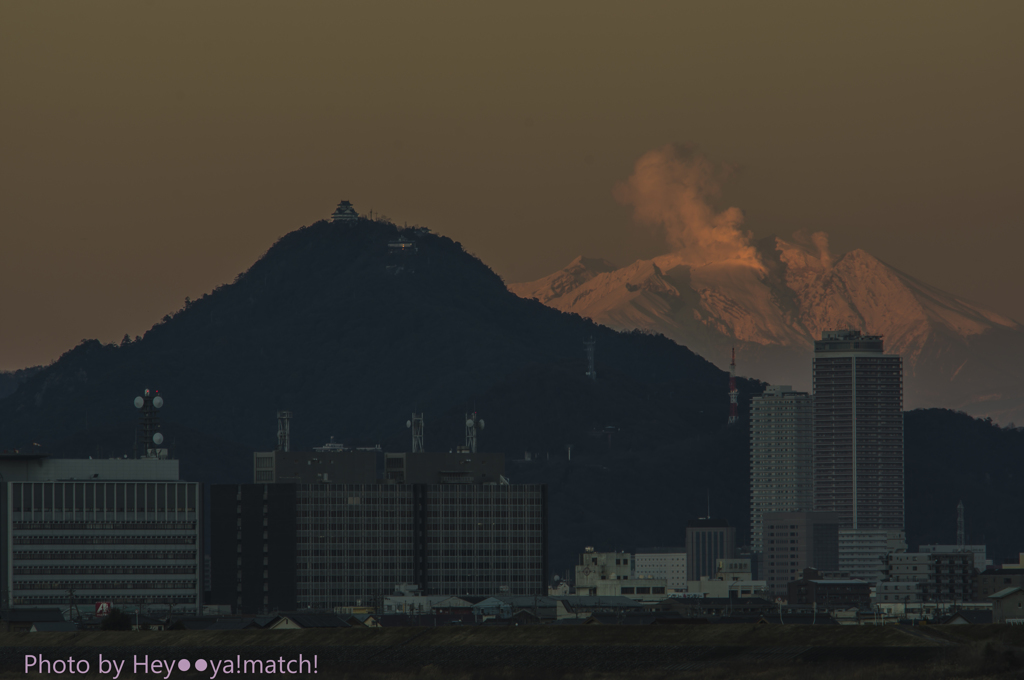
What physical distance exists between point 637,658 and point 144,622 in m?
74.4

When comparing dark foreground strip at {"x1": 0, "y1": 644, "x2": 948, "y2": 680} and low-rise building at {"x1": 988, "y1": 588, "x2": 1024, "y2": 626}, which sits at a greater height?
low-rise building at {"x1": 988, "y1": 588, "x2": 1024, "y2": 626}

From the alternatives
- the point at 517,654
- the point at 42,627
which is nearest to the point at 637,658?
the point at 517,654

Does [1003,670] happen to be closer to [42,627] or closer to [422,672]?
[422,672]

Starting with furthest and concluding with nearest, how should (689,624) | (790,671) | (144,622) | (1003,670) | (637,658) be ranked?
(144,622) < (689,624) < (637,658) < (790,671) < (1003,670)

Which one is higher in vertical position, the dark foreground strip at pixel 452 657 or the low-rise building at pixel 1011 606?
the low-rise building at pixel 1011 606

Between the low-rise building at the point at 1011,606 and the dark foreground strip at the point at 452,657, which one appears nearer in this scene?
the dark foreground strip at the point at 452,657

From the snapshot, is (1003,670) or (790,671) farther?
(790,671)

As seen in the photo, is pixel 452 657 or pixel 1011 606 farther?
pixel 1011 606

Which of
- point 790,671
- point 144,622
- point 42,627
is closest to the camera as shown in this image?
point 790,671

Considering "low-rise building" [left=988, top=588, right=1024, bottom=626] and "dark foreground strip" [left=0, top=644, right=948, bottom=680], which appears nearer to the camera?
"dark foreground strip" [left=0, top=644, right=948, bottom=680]

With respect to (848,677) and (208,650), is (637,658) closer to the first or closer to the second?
(848,677)

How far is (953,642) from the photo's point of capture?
131 metres

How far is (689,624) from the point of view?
151 m

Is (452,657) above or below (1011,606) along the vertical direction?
below
